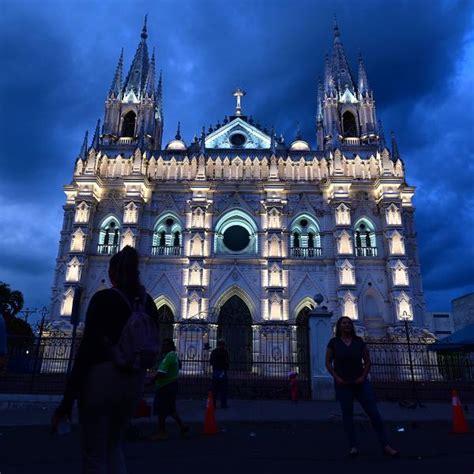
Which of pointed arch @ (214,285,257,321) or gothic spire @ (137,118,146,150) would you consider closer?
pointed arch @ (214,285,257,321)

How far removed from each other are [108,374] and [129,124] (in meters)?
35.1

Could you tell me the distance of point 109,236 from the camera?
96.2 feet

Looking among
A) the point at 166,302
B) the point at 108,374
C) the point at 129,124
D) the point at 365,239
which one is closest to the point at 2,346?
the point at 108,374

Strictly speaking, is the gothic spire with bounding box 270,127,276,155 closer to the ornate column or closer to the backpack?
the ornate column

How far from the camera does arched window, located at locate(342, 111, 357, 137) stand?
34406mm

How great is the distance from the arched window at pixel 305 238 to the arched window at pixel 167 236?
808 centimetres

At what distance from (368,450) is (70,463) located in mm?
3948

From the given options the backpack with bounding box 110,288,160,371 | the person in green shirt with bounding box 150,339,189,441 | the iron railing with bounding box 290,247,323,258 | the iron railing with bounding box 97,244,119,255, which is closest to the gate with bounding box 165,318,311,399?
the iron railing with bounding box 290,247,323,258

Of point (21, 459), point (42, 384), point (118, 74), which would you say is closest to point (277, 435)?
point (21, 459)

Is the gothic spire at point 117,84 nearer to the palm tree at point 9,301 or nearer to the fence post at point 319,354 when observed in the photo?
the palm tree at point 9,301

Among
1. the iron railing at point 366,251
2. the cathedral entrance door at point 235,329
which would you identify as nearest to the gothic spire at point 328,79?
the iron railing at point 366,251

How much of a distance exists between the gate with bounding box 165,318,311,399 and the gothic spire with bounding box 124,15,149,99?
21835 mm

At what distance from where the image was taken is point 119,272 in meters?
2.87

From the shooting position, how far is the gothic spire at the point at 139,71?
117ft
